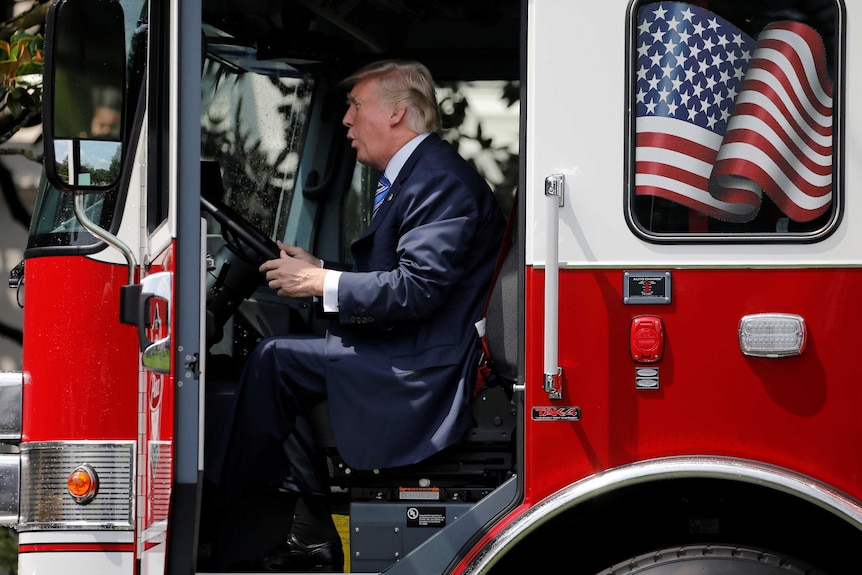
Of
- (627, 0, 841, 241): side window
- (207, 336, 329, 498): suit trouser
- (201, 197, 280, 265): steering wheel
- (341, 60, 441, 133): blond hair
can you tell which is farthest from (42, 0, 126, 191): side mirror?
(627, 0, 841, 241): side window

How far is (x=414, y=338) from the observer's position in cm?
288

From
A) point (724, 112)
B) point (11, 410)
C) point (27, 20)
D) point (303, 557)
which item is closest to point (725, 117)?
point (724, 112)

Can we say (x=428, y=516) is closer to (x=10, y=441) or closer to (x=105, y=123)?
(x=10, y=441)

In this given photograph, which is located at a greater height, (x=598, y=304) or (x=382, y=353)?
(x=598, y=304)

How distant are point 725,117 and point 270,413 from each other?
4.85ft

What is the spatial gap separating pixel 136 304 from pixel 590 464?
1171mm

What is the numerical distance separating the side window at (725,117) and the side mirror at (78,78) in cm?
121

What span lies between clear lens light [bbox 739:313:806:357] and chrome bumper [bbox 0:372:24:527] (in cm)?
187

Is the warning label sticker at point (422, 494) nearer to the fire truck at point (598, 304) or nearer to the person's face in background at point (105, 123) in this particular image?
the fire truck at point (598, 304)

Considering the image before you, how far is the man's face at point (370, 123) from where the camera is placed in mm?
3268

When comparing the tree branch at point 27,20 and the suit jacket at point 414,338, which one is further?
the tree branch at point 27,20

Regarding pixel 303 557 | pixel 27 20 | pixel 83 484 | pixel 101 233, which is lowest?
pixel 303 557

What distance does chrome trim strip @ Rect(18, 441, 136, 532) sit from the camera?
264cm

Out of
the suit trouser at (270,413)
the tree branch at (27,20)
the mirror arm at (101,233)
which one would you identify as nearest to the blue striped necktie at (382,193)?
the suit trouser at (270,413)
